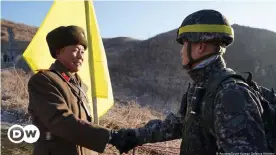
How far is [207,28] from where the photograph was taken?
85.7 inches

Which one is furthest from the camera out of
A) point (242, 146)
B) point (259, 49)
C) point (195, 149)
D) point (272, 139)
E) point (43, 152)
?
point (259, 49)

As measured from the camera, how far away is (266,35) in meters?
31.8

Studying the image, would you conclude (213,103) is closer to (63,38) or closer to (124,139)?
(124,139)

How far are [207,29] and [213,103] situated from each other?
22.0 inches

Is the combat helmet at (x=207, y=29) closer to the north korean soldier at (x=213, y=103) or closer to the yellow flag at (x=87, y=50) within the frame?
the north korean soldier at (x=213, y=103)

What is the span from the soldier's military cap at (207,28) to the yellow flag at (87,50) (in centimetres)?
182

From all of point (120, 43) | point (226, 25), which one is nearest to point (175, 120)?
point (226, 25)

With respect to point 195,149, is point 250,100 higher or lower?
higher

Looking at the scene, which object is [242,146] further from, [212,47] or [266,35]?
[266,35]

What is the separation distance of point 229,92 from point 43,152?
1451 mm

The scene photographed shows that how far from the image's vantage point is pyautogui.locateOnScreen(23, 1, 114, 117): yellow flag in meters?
3.91

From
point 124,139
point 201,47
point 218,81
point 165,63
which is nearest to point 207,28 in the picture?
point 201,47

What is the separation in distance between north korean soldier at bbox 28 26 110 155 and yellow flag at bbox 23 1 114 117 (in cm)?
114

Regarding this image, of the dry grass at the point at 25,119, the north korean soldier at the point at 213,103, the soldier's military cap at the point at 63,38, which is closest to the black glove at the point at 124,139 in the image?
the north korean soldier at the point at 213,103
